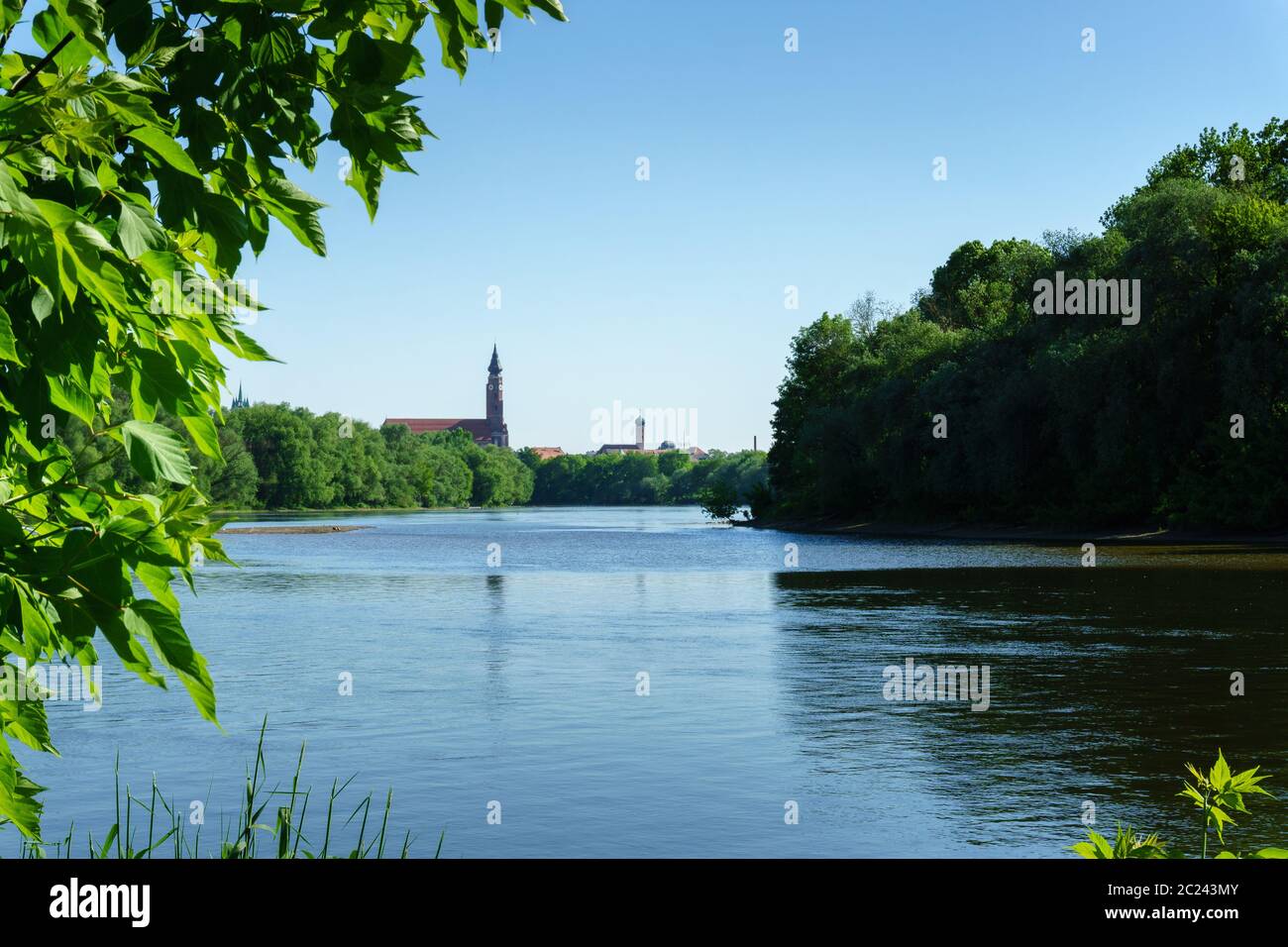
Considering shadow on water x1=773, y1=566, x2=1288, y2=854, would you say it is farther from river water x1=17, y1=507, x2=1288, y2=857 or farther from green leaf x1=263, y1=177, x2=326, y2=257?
green leaf x1=263, y1=177, x2=326, y2=257

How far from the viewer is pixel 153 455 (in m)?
2.54

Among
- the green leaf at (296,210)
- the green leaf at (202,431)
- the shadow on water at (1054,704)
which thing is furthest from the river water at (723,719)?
the green leaf at (296,210)

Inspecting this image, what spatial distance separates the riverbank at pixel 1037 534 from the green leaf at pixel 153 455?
5956 cm

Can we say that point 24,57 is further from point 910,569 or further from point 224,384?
point 910,569

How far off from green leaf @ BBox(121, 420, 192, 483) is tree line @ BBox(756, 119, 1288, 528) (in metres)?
Answer: 57.2

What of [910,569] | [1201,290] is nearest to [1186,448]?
[1201,290]

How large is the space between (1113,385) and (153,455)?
6377 cm

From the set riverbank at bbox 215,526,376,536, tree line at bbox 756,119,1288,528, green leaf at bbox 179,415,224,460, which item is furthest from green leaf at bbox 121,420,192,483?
riverbank at bbox 215,526,376,536

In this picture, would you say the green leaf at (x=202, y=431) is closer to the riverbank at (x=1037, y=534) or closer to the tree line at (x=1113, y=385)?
the tree line at (x=1113, y=385)

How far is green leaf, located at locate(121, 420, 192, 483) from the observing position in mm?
2506

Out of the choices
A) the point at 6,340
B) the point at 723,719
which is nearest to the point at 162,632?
the point at 6,340

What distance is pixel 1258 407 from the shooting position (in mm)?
54469

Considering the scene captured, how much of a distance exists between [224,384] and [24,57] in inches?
31.8
